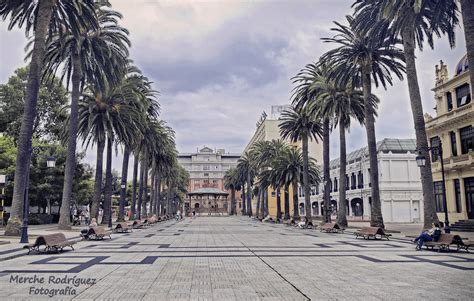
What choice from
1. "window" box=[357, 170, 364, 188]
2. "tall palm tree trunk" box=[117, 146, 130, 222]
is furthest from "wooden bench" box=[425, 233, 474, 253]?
"window" box=[357, 170, 364, 188]

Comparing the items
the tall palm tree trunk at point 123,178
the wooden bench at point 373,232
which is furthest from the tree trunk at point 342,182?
the tall palm tree trunk at point 123,178

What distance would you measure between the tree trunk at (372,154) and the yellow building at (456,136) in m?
8.98

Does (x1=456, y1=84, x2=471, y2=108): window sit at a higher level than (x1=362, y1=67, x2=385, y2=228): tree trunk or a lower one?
higher

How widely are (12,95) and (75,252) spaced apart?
Result: 38171 mm

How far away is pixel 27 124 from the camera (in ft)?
79.4

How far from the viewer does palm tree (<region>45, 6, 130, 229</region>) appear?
31484mm

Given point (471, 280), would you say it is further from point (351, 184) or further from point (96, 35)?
point (351, 184)

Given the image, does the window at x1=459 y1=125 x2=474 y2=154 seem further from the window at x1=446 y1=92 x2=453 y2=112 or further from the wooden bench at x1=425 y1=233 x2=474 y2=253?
the wooden bench at x1=425 y1=233 x2=474 y2=253

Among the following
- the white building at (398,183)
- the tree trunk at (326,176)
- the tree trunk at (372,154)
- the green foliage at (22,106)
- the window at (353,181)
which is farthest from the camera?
the window at (353,181)

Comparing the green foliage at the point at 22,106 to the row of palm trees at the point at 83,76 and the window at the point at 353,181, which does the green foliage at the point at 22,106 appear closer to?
the row of palm trees at the point at 83,76

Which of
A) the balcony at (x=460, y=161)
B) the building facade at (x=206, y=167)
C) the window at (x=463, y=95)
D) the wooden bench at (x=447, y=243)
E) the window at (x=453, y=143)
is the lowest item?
the wooden bench at (x=447, y=243)

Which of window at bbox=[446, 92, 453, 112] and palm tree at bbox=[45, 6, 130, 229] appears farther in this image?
window at bbox=[446, 92, 453, 112]

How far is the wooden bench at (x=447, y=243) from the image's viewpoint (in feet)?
57.9

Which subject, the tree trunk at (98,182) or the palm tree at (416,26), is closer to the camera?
the palm tree at (416,26)
